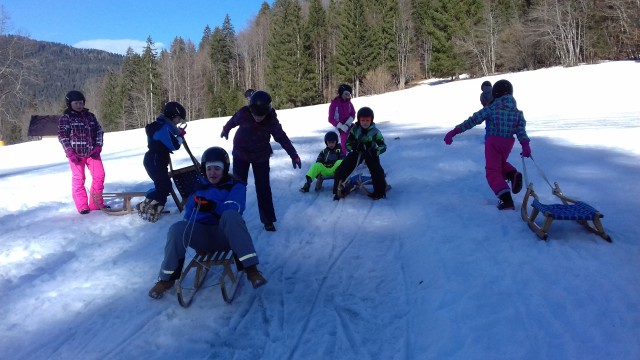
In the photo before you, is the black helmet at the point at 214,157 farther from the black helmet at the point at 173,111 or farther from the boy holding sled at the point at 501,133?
the boy holding sled at the point at 501,133

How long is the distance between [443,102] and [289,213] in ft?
64.9

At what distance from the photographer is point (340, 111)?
9.91 metres

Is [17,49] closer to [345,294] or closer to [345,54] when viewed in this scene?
[345,54]

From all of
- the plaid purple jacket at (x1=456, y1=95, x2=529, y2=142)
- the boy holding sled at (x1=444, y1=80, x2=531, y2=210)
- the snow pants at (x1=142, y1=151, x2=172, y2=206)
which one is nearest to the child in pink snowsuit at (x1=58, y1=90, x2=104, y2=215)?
the snow pants at (x1=142, y1=151, x2=172, y2=206)

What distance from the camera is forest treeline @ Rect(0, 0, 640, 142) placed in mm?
38812

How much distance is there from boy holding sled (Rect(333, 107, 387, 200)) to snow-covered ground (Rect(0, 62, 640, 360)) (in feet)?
1.06

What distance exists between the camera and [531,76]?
29688 mm

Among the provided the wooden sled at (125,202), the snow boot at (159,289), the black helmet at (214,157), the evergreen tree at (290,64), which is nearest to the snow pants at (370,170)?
the wooden sled at (125,202)

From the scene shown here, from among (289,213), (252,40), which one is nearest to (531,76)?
(289,213)

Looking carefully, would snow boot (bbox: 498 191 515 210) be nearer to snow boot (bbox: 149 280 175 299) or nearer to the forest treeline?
snow boot (bbox: 149 280 175 299)

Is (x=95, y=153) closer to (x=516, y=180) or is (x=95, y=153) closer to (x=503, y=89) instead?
(x=503, y=89)

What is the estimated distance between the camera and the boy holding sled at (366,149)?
7180 mm

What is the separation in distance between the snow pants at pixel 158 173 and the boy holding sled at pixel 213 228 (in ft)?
7.53

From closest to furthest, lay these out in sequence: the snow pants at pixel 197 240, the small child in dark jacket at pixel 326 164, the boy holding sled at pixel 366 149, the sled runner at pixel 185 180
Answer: the snow pants at pixel 197 240 < the sled runner at pixel 185 180 < the boy holding sled at pixel 366 149 < the small child in dark jacket at pixel 326 164
